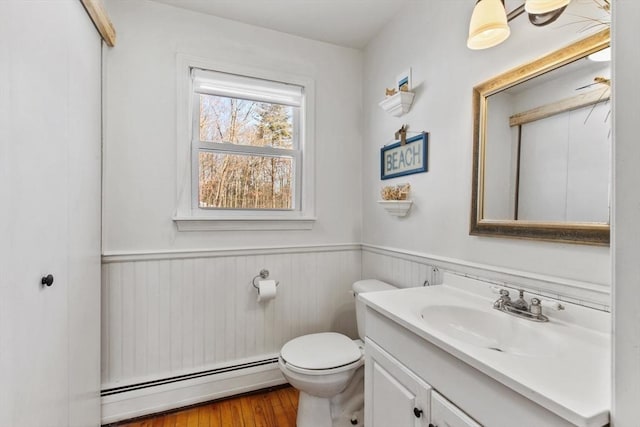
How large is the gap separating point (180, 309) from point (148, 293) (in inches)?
8.0

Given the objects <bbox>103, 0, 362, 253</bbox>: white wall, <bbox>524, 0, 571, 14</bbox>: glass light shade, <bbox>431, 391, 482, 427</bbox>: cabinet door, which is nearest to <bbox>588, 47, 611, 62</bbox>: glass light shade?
<bbox>524, 0, 571, 14</bbox>: glass light shade

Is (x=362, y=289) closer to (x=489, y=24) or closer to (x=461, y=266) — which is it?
(x=461, y=266)

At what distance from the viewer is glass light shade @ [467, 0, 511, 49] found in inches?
41.0

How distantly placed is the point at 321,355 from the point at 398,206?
906 millimetres

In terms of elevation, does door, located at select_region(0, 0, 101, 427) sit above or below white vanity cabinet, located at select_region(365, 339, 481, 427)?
above

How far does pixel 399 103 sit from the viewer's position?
1.67 m

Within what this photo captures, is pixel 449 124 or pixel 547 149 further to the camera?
pixel 449 124

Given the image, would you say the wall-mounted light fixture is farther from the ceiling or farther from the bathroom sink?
the bathroom sink

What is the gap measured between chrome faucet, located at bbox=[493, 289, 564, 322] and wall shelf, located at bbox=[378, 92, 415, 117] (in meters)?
1.09

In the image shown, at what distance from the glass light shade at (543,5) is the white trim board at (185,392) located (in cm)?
219

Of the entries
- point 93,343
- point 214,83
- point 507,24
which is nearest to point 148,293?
point 93,343

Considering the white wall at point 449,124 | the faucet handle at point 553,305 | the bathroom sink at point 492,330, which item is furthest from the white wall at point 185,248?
the faucet handle at point 553,305

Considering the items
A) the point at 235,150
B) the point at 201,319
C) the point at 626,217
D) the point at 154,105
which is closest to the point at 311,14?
the point at 235,150

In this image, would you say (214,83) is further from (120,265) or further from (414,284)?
(414,284)
